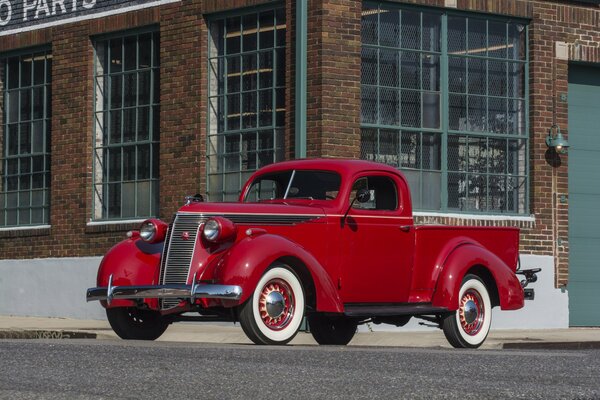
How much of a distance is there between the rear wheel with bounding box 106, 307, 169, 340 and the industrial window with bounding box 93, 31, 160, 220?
6.97 m

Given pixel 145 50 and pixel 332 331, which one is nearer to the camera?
pixel 332 331

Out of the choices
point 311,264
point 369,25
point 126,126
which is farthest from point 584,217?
point 311,264

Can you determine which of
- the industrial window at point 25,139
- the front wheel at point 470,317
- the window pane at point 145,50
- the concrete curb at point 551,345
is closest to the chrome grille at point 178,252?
the front wheel at point 470,317

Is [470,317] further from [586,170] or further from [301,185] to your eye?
[586,170]

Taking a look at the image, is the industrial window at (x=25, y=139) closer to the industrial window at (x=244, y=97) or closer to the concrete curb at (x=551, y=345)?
the industrial window at (x=244, y=97)

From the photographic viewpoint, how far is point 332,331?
13.9m

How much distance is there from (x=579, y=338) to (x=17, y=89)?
1050cm

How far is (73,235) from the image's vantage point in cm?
2041

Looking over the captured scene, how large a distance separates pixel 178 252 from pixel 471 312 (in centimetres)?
335

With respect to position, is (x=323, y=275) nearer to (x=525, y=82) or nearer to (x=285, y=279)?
(x=285, y=279)

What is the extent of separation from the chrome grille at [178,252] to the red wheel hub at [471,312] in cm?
307

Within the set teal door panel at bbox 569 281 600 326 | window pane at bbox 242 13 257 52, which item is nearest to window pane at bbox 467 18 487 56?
window pane at bbox 242 13 257 52

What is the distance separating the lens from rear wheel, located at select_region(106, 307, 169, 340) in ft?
40.8

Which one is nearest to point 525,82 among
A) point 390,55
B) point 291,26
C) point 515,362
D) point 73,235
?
point 390,55
